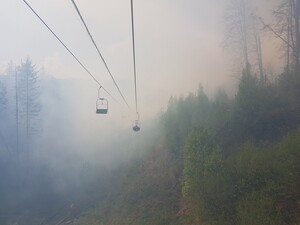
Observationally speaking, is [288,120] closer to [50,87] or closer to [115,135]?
[115,135]

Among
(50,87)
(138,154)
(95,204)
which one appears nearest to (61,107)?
(50,87)

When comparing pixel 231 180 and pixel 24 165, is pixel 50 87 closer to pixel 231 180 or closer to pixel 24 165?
pixel 24 165

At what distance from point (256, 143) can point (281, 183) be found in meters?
7.75

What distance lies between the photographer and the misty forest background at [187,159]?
17.2 meters

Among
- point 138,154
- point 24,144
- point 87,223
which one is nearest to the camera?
point 87,223

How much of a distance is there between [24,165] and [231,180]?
39.2 meters

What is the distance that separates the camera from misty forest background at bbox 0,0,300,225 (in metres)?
17.2

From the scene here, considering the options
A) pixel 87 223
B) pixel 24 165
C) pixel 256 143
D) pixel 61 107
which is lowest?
pixel 87 223

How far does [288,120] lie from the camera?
24.7 m

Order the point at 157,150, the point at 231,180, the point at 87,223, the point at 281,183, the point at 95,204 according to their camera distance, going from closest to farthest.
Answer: the point at 281,183
the point at 231,180
the point at 87,223
the point at 95,204
the point at 157,150

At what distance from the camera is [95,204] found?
37.0 metres

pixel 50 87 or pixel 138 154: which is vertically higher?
pixel 50 87

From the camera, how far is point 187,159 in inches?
914

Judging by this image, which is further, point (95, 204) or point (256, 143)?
point (95, 204)
